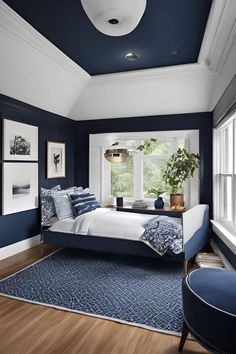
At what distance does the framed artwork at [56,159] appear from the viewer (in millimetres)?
5070

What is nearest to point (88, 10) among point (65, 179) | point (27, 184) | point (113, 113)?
point (27, 184)

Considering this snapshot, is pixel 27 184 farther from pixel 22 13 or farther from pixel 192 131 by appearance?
pixel 192 131

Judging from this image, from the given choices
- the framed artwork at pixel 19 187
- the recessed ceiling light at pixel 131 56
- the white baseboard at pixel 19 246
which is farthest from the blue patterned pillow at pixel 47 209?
the recessed ceiling light at pixel 131 56

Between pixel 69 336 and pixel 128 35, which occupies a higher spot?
pixel 128 35

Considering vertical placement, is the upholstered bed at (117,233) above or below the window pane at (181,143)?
below

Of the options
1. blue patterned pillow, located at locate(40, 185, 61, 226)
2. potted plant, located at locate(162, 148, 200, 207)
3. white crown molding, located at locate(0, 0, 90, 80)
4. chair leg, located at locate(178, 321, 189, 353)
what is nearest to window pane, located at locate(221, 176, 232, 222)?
potted plant, located at locate(162, 148, 200, 207)

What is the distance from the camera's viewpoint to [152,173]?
561cm

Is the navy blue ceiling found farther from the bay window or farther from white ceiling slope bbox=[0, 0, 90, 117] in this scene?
the bay window

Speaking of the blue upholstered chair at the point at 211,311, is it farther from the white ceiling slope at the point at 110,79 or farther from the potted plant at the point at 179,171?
the potted plant at the point at 179,171

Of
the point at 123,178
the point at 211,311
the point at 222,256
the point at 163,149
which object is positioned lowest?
the point at 222,256

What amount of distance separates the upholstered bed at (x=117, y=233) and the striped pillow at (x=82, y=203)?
20 centimetres

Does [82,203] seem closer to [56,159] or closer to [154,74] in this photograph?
[56,159]

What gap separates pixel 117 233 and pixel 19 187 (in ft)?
5.81

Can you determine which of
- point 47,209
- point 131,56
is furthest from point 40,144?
point 131,56
